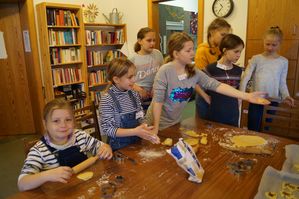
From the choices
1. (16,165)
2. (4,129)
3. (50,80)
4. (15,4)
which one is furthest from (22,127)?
(15,4)

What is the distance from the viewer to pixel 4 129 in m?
3.96

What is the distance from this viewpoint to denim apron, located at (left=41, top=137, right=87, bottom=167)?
1.24 metres

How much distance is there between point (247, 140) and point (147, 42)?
1.44 meters

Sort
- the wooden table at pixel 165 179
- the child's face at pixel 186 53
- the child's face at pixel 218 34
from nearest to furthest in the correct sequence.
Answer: the wooden table at pixel 165 179, the child's face at pixel 186 53, the child's face at pixel 218 34

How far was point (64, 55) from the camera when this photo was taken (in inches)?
158

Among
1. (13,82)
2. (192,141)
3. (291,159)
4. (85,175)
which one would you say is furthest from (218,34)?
(13,82)

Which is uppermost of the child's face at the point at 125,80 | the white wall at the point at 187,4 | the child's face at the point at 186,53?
the white wall at the point at 187,4

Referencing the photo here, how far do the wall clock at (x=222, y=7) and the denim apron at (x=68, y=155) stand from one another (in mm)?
3021

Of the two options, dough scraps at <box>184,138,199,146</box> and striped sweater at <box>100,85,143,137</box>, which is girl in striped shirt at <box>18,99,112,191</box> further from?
dough scraps at <box>184,138,199,146</box>

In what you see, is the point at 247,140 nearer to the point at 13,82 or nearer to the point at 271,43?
the point at 271,43

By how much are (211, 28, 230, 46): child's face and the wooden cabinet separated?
1137 millimetres

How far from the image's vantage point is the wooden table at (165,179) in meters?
1.00

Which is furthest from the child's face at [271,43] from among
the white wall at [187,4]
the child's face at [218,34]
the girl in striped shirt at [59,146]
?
the white wall at [187,4]

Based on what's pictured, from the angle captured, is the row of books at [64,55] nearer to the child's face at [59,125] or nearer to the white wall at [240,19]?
the white wall at [240,19]
